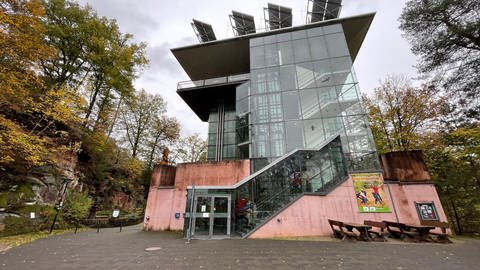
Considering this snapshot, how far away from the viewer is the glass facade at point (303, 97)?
12661mm

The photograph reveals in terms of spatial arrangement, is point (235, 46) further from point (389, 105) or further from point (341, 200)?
point (341, 200)

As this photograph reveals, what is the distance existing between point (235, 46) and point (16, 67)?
15399mm

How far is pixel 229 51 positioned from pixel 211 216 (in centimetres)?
1610

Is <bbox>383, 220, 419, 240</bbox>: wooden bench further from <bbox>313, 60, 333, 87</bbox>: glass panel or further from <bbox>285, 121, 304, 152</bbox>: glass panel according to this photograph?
<bbox>313, 60, 333, 87</bbox>: glass panel

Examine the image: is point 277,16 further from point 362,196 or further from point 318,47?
point 362,196

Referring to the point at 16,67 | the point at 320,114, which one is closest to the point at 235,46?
the point at 320,114

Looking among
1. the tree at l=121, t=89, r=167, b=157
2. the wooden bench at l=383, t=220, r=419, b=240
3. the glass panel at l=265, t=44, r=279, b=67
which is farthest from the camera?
the tree at l=121, t=89, r=167, b=157

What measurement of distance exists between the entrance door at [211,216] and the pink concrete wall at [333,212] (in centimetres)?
156

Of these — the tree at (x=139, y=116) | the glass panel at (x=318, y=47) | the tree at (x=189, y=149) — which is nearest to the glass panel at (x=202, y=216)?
the glass panel at (x=318, y=47)

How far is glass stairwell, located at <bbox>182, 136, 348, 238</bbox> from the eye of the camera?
9.86 metres

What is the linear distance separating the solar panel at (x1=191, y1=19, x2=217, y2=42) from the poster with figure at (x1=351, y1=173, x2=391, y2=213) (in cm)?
1803

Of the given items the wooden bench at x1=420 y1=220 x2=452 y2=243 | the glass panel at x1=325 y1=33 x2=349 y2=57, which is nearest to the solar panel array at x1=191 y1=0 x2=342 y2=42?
the glass panel at x1=325 y1=33 x2=349 y2=57

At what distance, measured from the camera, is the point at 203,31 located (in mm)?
19125

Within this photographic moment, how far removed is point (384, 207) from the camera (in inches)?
393
